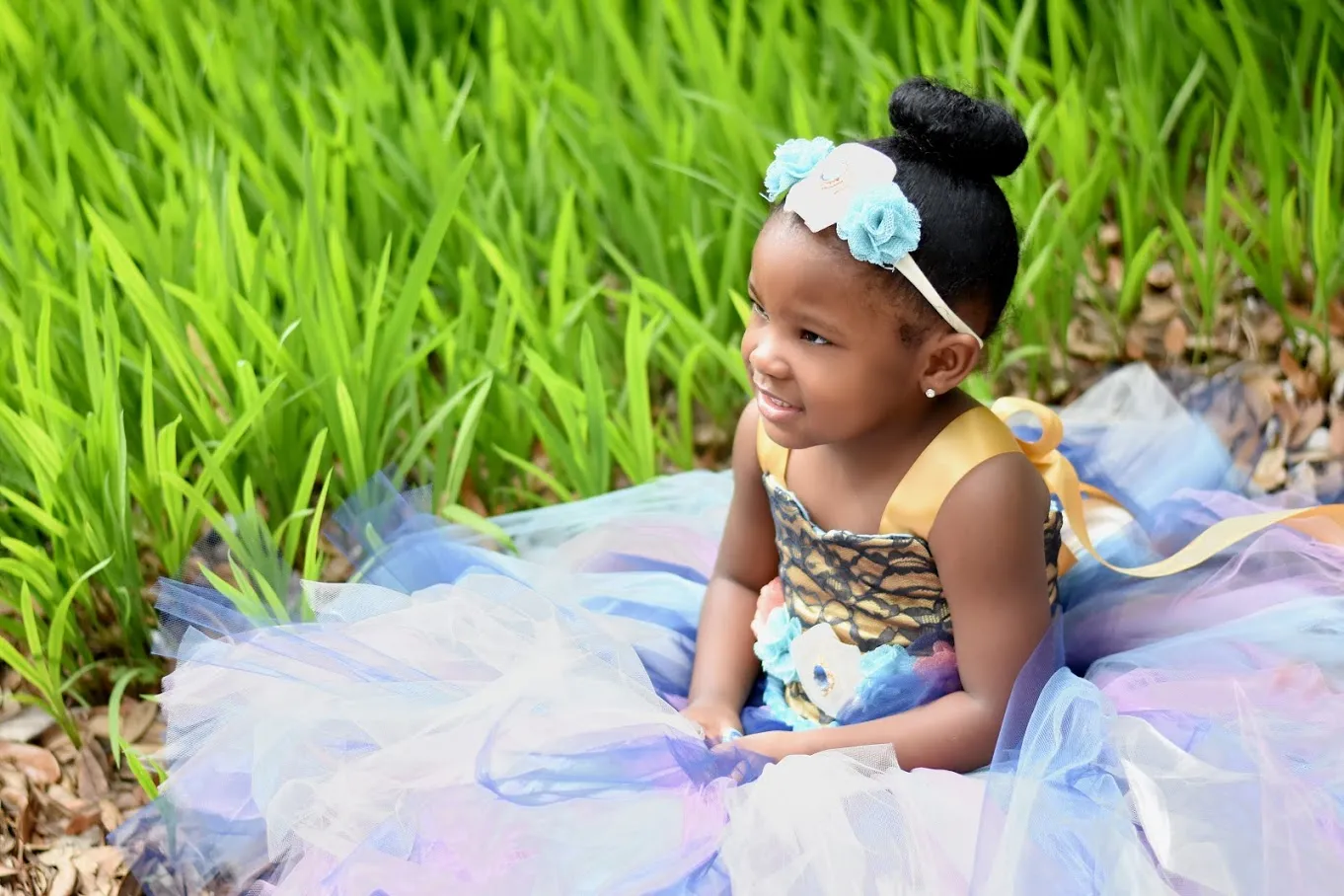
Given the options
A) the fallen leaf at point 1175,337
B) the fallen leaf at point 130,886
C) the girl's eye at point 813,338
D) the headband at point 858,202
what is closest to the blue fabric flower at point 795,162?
the headband at point 858,202

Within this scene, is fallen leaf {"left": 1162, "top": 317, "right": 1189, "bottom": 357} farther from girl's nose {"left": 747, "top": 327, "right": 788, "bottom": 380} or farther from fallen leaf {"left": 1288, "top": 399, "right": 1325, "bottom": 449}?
girl's nose {"left": 747, "top": 327, "right": 788, "bottom": 380}

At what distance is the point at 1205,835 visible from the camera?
1127mm

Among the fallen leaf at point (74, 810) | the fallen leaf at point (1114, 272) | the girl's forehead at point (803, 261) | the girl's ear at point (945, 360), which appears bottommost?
the fallen leaf at point (74, 810)

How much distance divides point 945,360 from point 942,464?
10 cm

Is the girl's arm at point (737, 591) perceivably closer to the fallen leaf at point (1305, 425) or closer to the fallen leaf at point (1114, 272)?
the fallen leaf at point (1305, 425)

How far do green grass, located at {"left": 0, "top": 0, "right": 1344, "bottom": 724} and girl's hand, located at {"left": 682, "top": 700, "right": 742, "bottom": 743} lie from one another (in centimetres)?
46

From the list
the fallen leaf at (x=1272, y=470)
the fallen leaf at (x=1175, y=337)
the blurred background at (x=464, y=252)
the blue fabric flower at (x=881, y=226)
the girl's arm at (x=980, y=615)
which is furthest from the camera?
the fallen leaf at (x=1175, y=337)

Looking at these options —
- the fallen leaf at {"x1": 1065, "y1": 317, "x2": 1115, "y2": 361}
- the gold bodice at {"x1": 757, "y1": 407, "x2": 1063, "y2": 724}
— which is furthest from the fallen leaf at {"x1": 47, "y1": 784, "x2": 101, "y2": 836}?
the fallen leaf at {"x1": 1065, "y1": 317, "x2": 1115, "y2": 361}

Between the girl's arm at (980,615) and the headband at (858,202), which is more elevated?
the headband at (858,202)

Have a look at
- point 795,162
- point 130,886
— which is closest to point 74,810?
point 130,886

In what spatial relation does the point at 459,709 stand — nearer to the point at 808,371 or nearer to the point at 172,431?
the point at 808,371

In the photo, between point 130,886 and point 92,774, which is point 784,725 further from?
point 92,774

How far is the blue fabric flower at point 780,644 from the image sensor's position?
142 cm

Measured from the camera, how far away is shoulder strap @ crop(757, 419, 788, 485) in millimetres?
1373
